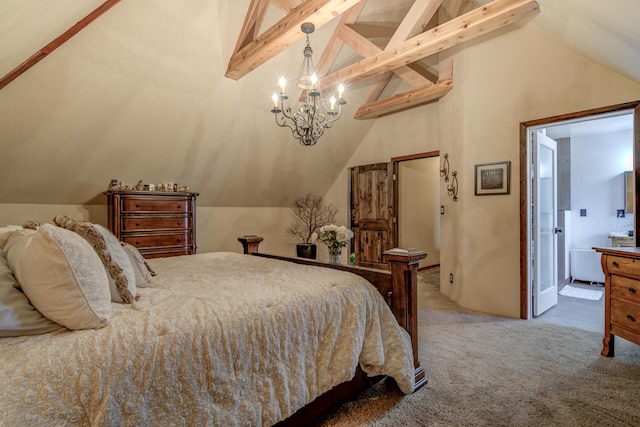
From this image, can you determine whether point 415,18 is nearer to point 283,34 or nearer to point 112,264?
point 283,34

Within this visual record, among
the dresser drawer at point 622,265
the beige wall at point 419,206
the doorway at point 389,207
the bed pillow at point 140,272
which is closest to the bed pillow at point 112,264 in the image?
the bed pillow at point 140,272

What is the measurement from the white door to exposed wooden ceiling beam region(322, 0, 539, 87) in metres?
1.22

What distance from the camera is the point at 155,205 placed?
3.94m

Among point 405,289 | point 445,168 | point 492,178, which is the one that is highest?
point 445,168

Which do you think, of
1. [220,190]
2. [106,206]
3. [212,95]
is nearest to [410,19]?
[212,95]

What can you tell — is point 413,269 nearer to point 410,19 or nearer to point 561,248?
point 410,19

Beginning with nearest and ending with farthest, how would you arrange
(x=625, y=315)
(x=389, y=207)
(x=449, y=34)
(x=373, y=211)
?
1. (x=625, y=315)
2. (x=449, y=34)
3. (x=389, y=207)
4. (x=373, y=211)

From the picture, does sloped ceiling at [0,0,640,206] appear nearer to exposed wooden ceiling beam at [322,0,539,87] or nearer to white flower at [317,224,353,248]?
exposed wooden ceiling beam at [322,0,539,87]

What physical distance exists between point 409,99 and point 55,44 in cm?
399

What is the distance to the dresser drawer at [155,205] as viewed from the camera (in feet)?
12.2

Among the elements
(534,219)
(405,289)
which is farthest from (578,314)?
(405,289)

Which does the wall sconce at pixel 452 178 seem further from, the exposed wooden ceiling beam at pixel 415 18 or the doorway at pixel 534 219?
the exposed wooden ceiling beam at pixel 415 18

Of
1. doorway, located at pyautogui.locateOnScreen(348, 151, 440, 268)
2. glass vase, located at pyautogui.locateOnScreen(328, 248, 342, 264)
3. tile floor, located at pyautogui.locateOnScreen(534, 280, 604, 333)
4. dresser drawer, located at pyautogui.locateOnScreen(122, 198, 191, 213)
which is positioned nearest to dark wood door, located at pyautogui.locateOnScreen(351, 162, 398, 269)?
doorway, located at pyautogui.locateOnScreen(348, 151, 440, 268)

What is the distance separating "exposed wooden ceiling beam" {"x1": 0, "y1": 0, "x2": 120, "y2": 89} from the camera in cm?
252
